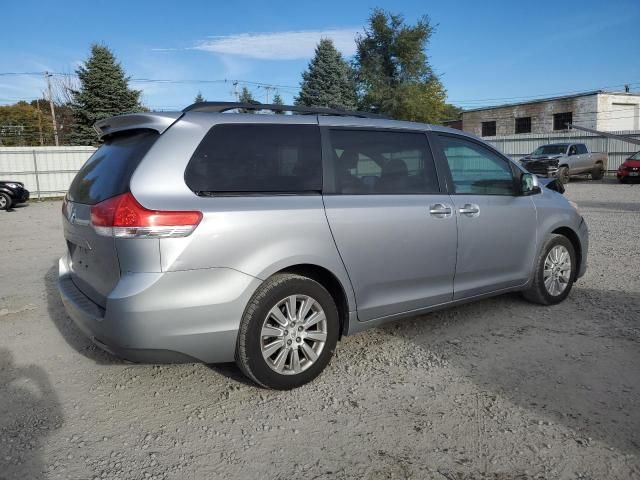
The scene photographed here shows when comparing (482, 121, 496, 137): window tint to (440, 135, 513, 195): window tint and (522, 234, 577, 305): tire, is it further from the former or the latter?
(440, 135, 513, 195): window tint

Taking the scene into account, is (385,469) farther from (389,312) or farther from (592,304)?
(592,304)

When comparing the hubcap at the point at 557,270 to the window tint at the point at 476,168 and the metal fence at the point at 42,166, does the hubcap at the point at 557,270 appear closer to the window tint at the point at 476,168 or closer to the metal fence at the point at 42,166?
the window tint at the point at 476,168

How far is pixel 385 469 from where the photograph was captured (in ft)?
8.38

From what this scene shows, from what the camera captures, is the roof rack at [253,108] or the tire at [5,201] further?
the tire at [5,201]

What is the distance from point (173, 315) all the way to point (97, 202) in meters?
0.86

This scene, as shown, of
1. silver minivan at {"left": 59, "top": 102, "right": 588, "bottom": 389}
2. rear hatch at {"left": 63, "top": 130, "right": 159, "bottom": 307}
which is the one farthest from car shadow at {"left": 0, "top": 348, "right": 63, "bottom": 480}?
rear hatch at {"left": 63, "top": 130, "right": 159, "bottom": 307}

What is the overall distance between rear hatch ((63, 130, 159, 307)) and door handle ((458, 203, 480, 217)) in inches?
95.3

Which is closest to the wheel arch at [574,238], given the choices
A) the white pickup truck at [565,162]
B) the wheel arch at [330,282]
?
the wheel arch at [330,282]

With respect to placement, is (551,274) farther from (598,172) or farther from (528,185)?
(598,172)

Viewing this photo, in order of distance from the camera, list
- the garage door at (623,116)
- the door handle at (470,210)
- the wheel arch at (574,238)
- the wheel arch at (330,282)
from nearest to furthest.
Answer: the wheel arch at (330,282), the door handle at (470,210), the wheel arch at (574,238), the garage door at (623,116)

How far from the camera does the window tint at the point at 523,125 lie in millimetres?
41088

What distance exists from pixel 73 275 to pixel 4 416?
987mm

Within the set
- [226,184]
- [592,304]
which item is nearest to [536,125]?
[592,304]

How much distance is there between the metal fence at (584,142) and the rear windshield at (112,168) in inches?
967
